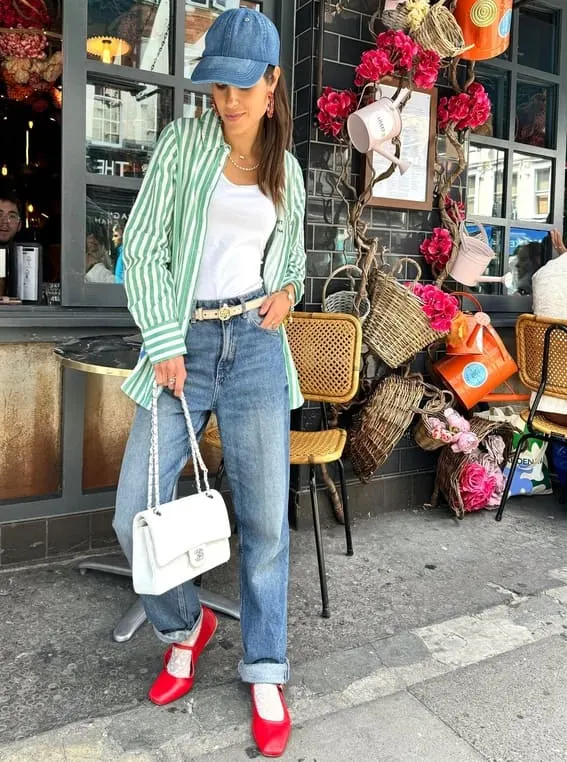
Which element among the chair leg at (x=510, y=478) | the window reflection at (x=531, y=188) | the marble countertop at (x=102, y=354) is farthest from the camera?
the window reflection at (x=531, y=188)

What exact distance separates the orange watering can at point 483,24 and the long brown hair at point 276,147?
206 centimetres

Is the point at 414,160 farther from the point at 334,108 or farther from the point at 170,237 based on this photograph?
the point at 170,237

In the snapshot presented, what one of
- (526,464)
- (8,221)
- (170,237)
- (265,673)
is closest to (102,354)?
(170,237)

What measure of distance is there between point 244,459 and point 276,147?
869 millimetres

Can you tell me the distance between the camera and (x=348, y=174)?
3617 mm

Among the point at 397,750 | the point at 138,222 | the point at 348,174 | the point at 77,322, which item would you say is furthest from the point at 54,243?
the point at 397,750

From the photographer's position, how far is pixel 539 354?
3932 mm

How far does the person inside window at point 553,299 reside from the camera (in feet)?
12.8

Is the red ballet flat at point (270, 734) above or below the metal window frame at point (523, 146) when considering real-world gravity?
below

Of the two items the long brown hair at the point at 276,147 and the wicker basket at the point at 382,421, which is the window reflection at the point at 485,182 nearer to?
the wicker basket at the point at 382,421

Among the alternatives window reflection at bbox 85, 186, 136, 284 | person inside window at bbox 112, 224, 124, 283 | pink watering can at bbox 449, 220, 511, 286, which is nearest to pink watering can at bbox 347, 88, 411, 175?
pink watering can at bbox 449, 220, 511, 286

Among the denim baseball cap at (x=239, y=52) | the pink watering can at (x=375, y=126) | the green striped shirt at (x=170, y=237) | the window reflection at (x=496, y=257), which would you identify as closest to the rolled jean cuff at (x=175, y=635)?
the green striped shirt at (x=170, y=237)

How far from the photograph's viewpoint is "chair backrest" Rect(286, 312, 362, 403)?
314 cm

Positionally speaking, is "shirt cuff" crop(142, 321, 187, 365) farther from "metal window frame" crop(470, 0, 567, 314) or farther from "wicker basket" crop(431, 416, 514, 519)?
"metal window frame" crop(470, 0, 567, 314)
